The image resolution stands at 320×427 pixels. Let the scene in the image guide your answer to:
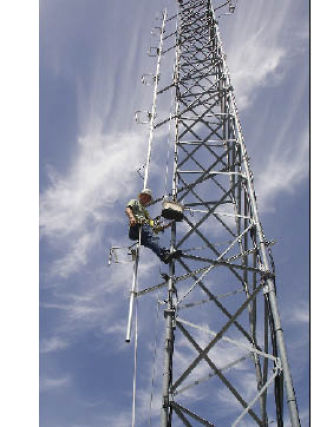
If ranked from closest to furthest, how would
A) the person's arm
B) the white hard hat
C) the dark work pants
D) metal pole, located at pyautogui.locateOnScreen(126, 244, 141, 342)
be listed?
metal pole, located at pyautogui.locateOnScreen(126, 244, 141, 342)
the person's arm
the dark work pants
the white hard hat

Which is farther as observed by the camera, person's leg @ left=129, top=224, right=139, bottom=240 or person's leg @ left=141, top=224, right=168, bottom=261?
person's leg @ left=141, top=224, right=168, bottom=261

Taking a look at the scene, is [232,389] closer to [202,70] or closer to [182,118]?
[182,118]

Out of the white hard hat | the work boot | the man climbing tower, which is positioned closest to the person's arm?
the man climbing tower

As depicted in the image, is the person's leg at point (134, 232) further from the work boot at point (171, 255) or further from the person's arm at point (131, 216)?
the work boot at point (171, 255)

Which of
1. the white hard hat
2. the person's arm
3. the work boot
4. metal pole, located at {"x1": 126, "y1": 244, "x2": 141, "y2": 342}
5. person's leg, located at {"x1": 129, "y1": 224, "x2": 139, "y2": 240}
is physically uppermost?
the white hard hat

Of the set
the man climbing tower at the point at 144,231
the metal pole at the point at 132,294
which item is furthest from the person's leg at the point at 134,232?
the metal pole at the point at 132,294

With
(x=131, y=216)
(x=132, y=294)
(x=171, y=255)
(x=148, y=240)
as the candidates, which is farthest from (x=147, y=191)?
(x=132, y=294)

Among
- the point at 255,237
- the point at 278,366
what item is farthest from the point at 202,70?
the point at 278,366

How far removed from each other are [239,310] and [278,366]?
1276mm

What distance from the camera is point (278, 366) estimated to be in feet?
22.4

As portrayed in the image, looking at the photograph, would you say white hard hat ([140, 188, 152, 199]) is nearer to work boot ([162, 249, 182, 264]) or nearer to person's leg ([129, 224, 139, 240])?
person's leg ([129, 224, 139, 240])

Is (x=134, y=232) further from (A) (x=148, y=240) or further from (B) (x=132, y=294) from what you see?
(B) (x=132, y=294)

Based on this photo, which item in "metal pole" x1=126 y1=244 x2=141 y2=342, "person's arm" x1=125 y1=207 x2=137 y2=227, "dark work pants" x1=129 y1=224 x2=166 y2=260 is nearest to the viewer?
"metal pole" x1=126 y1=244 x2=141 y2=342

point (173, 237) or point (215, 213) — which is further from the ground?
point (215, 213)
